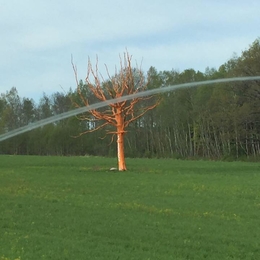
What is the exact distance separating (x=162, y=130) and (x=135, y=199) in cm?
7552

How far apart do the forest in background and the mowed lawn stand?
131 ft

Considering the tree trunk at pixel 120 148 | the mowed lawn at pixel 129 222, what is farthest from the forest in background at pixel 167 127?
the mowed lawn at pixel 129 222

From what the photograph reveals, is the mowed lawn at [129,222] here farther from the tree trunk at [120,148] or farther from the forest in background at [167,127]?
the forest in background at [167,127]

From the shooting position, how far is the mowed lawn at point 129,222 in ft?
36.0

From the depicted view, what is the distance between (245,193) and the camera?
74.4 ft

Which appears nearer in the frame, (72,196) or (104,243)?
(104,243)

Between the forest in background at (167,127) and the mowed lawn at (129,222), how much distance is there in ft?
131

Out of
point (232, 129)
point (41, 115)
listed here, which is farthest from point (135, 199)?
point (41, 115)

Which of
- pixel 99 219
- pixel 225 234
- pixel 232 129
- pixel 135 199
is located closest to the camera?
pixel 225 234

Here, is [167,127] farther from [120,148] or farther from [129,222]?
[129,222]

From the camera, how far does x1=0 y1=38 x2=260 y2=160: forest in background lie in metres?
68.7

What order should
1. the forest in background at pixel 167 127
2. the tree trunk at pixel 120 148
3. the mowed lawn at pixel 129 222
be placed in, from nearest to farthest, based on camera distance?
1. the mowed lawn at pixel 129 222
2. the tree trunk at pixel 120 148
3. the forest in background at pixel 167 127

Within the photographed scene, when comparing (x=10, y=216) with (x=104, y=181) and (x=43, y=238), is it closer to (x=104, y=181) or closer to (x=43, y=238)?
(x=43, y=238)

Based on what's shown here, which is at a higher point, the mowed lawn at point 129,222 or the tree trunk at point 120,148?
the tree trunk at point 120,148
